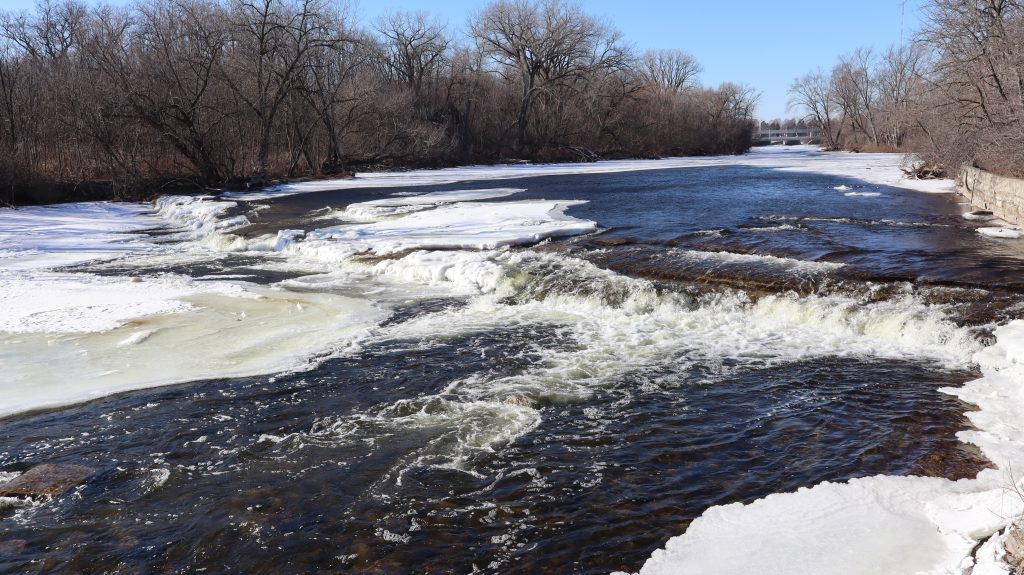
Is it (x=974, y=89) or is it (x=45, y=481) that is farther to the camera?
(x=974, y=89)

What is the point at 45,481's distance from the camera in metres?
5.13

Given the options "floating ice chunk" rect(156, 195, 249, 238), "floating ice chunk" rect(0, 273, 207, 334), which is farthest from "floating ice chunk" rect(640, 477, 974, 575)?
"floating ice chunk" rect(156, 195, 249, 238)

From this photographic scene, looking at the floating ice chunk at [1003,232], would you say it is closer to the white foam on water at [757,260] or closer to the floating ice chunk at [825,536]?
the white foam on water at [757,260]

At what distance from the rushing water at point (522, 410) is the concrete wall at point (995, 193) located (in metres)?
2.21

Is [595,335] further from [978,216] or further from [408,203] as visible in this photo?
[408,203]

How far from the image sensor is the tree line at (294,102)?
27.5 m

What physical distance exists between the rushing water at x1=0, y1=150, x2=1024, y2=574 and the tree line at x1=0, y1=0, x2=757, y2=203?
19.3 metres

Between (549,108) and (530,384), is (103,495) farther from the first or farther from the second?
(549,108)

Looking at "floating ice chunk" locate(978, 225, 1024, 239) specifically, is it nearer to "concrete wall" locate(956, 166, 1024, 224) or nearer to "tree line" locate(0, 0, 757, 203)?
"concrete wall" locate(956, 166, 1024, 224)

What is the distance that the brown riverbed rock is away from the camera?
4.97m

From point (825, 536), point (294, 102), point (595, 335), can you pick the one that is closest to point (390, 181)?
point (294, 102)

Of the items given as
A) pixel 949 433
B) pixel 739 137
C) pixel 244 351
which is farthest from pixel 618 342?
pixel 739 137

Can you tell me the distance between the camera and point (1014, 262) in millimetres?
10289

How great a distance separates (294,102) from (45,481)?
105ft
